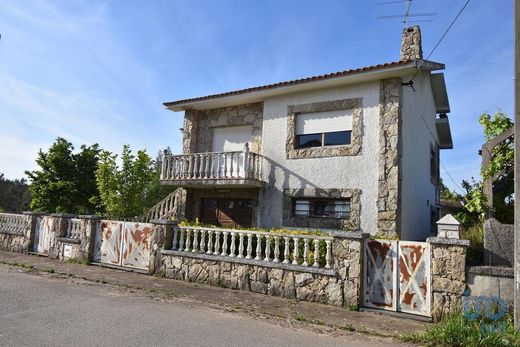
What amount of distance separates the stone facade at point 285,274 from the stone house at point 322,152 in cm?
304

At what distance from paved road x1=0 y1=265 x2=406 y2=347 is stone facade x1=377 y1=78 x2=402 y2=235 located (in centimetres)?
481

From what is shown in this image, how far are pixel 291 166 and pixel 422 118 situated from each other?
15.8ft

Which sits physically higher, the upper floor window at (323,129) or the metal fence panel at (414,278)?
the upper floor window at (323,129)

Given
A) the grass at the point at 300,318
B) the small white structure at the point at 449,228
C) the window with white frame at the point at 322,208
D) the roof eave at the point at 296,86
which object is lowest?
the grass at the point at 300,318

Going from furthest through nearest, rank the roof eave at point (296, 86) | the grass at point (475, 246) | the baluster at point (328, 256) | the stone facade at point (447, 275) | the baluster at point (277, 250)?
1. the roof eave at point (296, 86)
2. the baluster at point (277, 250)
3. the baluster at point (328, 256)
4. the grass at point (475, 246)
5. the stone facade at point (447, 275)

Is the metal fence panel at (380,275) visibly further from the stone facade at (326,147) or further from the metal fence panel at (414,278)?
the stone facade at (326,147)

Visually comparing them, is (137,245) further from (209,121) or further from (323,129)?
(323,129)

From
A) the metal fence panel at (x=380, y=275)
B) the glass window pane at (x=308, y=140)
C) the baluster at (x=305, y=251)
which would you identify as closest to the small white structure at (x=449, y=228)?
the metal fence panel at (x=380, y=275)

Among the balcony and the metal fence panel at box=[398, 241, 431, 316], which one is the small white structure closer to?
the metal fence panel at box=[398, 241, 431, 316]

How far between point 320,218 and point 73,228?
7826 mm

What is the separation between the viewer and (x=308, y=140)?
1105 centimetres

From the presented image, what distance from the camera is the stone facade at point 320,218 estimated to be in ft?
32.0

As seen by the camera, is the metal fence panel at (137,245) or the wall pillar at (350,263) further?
the metal fence panel at (137,245)

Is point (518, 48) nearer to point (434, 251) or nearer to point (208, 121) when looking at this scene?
point (434, 251)
